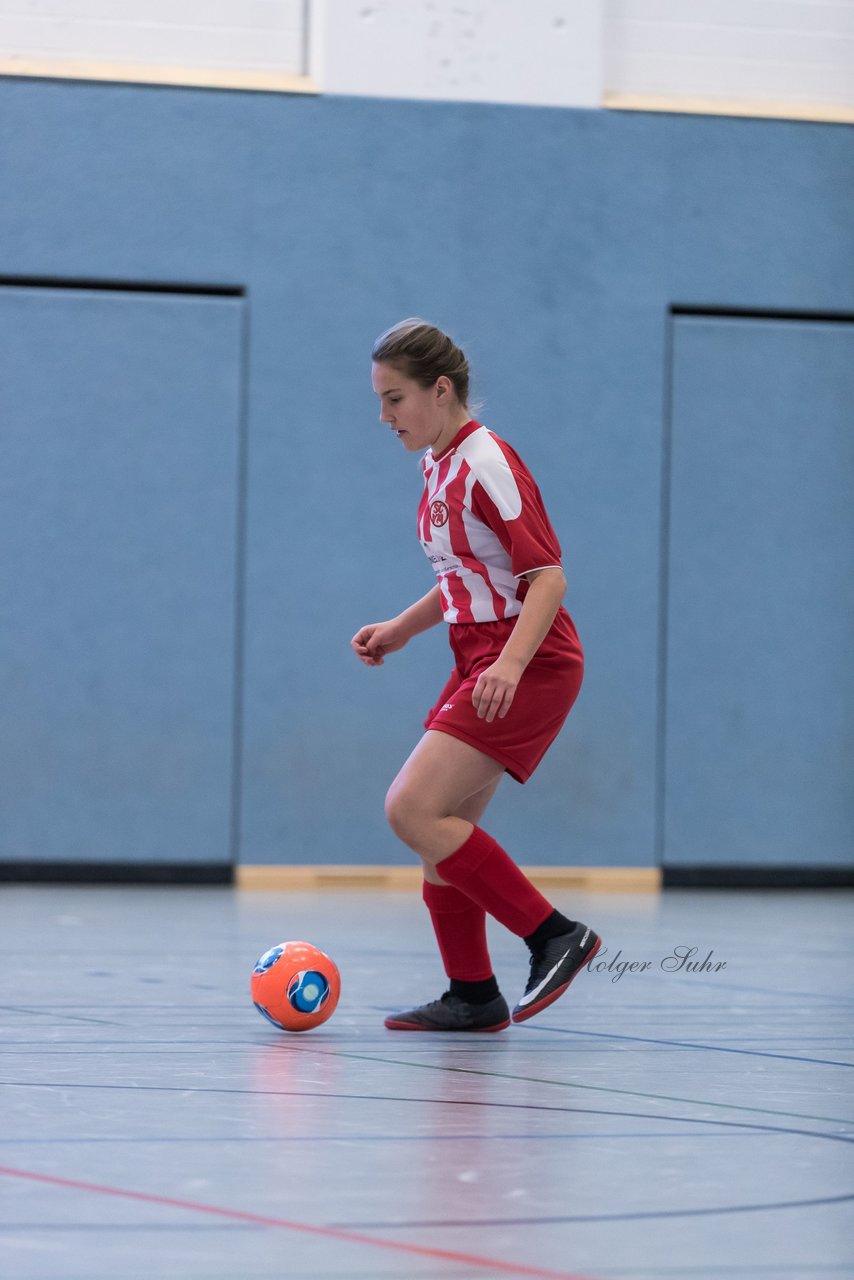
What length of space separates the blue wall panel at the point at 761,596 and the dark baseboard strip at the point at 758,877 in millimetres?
59

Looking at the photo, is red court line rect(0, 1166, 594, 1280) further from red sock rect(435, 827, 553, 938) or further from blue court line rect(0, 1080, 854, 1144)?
red sock rect(435, 827, 553, 938)

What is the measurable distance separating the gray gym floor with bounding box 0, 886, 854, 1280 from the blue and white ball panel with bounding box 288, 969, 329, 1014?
55 millimetres

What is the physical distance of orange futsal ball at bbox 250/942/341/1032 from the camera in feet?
10.3

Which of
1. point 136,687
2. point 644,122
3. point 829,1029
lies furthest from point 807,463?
point 829,1029

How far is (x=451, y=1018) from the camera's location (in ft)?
10.7

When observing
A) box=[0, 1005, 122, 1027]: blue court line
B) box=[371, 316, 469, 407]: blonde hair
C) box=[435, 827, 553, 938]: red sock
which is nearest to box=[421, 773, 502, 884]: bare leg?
box=[435, 827, 553, 938]: red sock

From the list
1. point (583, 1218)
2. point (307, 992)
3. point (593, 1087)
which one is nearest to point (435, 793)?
point (307, 992)

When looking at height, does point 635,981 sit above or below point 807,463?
below

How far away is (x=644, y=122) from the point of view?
7.10 meters

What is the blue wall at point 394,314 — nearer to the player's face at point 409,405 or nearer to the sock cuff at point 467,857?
the player's face at point 409,405

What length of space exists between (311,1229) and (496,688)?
1.34 metres

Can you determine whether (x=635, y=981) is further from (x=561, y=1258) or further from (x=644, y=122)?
(x=644, y=122)

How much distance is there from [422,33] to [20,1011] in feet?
15.6

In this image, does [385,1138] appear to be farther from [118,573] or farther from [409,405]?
[118,573]
